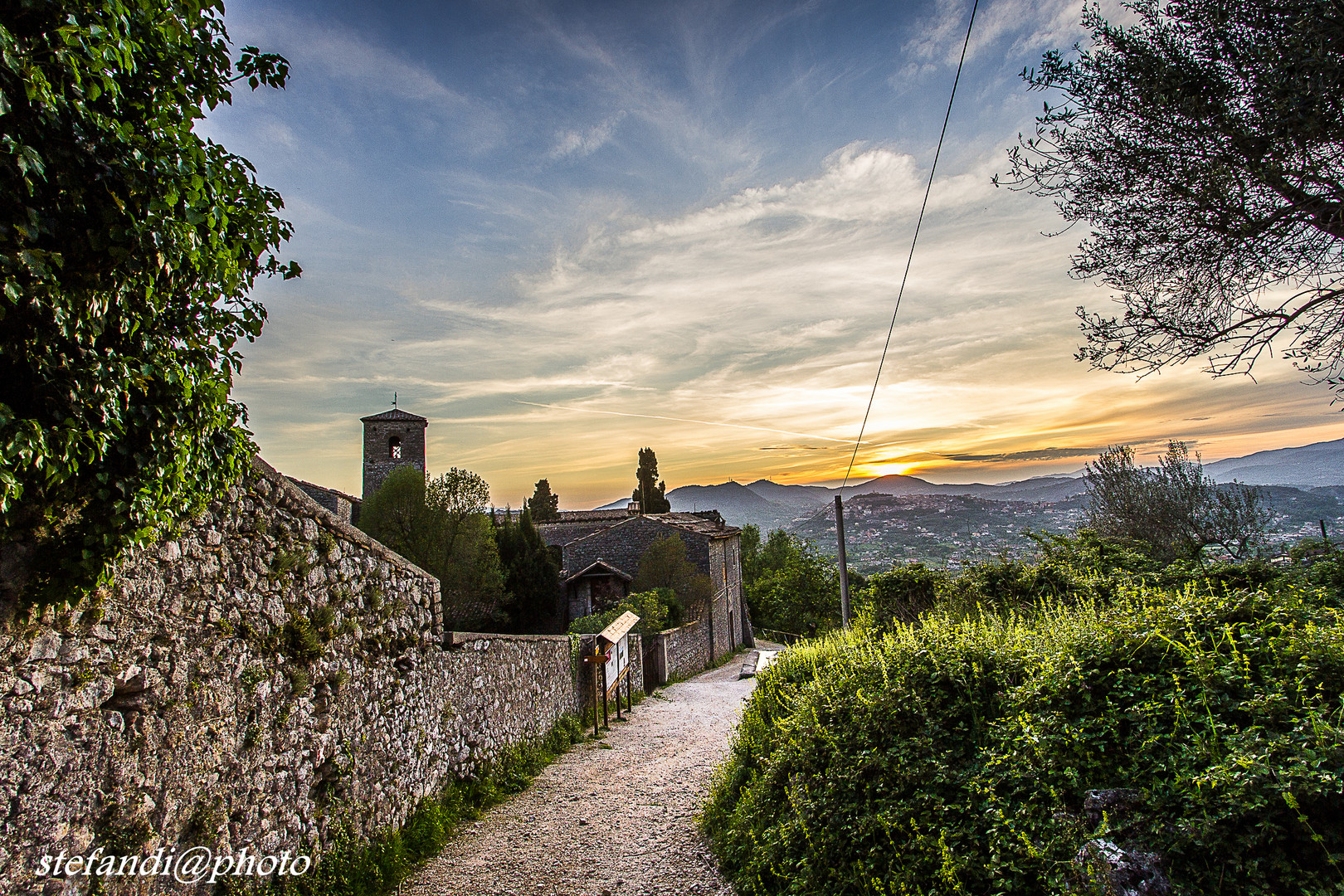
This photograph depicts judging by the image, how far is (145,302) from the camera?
3045 mm

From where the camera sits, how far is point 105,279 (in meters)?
2.82

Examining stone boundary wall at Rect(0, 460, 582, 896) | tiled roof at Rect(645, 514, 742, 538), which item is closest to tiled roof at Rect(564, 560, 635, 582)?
tiled roof at Rect(645, 514, 742, 538)

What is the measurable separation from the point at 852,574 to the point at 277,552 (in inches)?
1660

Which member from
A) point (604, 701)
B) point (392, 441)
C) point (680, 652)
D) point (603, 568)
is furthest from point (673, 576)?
point (392, 441)

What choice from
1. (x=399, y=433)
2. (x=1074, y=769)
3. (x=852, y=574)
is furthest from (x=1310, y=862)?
(x=852, y=574)

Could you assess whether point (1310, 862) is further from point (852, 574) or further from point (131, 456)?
point (852, 574)

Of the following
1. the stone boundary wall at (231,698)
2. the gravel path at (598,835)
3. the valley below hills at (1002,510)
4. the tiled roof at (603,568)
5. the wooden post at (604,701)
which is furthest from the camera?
the tiled roof at (603,568)

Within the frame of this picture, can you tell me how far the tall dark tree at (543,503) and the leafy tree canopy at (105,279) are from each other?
3567 cm

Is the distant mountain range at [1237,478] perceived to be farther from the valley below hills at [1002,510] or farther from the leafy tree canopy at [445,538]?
the leafy tree canopy at [445,538]

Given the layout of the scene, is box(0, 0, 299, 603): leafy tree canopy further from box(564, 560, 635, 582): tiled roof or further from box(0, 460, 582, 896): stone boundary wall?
box(564, 560, 635, 582): tiled roof

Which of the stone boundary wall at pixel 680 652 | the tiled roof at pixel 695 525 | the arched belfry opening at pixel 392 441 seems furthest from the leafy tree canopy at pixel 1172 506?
the arched belfry opening at pixel 392 441

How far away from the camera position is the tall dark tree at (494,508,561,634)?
2612 cm

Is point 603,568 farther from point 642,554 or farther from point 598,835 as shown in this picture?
point 598,835

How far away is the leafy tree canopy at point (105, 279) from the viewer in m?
2.49
